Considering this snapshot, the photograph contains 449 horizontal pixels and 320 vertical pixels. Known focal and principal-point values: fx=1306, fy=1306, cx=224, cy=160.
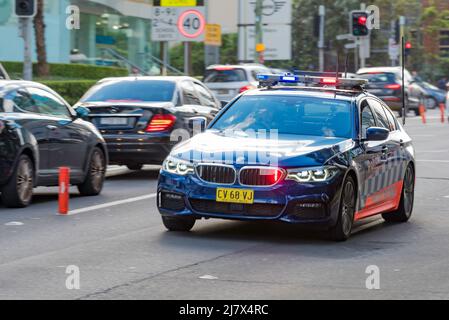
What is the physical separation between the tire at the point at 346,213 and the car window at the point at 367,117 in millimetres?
1055

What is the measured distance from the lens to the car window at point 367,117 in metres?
13.7

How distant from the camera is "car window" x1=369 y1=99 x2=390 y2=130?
14305 millimetres

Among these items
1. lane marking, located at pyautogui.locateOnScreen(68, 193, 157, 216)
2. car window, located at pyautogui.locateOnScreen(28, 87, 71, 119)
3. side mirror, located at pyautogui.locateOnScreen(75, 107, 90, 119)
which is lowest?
lane marking, located at pyautogui.locateOnScreen(68, 193, 157, 216)

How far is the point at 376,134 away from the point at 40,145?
15.4ft

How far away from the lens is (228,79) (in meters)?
37.4

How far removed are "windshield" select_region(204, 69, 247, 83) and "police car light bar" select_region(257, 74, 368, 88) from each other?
22.9 meters

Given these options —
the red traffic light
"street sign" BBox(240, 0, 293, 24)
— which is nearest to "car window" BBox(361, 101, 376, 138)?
the red traffic light

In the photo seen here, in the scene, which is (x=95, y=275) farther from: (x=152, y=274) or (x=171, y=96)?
(x=171, y=96)

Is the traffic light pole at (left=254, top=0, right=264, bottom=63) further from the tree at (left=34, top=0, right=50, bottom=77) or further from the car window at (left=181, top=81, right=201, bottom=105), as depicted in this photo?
the car window at (left=181, top=81, right=201, bottom=105)

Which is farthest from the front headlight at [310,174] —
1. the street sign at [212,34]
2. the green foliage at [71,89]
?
the street sign at [212,34]

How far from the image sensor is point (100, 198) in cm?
1695

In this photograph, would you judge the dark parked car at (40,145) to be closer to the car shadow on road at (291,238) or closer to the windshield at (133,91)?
the windshield at (133,91)

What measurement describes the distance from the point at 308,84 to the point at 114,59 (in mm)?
41850
